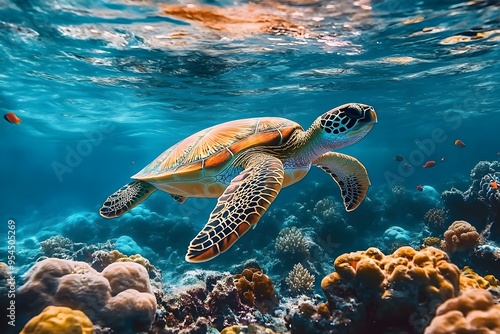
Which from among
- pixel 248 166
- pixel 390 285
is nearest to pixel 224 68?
pixel 248 166

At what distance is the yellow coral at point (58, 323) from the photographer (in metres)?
2.38

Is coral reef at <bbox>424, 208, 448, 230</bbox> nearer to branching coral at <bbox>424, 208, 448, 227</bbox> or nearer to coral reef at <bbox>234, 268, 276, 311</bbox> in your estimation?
branching coral at <bbox>424, 208, 448, 227</bbox>

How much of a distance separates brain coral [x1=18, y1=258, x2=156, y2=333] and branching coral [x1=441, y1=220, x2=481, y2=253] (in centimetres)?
589

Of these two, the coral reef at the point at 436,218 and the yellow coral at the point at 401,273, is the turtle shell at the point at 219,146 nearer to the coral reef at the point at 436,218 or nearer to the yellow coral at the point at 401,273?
the yellow coral at the point at 401,273

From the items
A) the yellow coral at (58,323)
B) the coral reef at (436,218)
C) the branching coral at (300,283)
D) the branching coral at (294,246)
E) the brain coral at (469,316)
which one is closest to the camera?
the brain coral at (469,316)

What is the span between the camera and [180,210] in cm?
2308

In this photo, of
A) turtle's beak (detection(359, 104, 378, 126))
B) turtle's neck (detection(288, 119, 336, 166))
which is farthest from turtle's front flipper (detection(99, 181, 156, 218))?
turtle's beak (detection(359, 104, 378, 126))

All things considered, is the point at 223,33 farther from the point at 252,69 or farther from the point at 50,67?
the point at 50,67

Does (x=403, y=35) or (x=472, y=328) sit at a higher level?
(x=403, y=35)

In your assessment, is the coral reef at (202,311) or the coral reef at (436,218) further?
the coral reef at (436,218)

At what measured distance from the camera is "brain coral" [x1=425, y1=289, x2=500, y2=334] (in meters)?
1.94

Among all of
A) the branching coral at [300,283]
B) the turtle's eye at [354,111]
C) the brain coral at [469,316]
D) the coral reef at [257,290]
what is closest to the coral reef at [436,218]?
the branching coral at [300,283]

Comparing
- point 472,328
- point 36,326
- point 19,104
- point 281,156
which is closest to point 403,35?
point 281,156

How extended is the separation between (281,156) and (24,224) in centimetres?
3174
